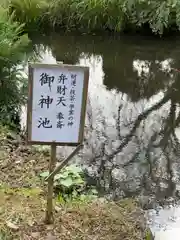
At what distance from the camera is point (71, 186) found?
395cm

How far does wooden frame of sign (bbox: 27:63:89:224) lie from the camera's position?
2.73m

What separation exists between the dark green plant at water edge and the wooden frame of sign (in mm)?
2508

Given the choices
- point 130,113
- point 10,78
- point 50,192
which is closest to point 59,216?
point 50,192

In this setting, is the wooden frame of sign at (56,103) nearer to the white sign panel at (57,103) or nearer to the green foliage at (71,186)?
the white sign panel at (57,103)

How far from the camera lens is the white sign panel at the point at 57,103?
8.97 ft

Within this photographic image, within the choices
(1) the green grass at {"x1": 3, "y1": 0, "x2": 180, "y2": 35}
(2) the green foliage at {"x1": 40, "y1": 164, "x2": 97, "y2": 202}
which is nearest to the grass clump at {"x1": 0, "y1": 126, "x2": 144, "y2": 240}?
(2) the green foliage at {"x1": 40, "y1": 164, "x2": 97, "y2": 202}

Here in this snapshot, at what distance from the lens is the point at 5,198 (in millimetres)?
3385

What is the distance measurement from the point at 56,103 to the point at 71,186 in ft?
4.33

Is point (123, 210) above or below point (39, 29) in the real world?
below

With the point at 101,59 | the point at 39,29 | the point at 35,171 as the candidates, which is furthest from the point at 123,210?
the point at 39,29

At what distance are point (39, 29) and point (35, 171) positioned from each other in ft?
23.9

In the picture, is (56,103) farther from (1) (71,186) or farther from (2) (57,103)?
(1) (71,186)

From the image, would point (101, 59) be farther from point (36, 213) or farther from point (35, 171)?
point (36, 213)

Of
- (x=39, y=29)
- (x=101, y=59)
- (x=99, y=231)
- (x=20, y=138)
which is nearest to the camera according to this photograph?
(x=99, y=231)
